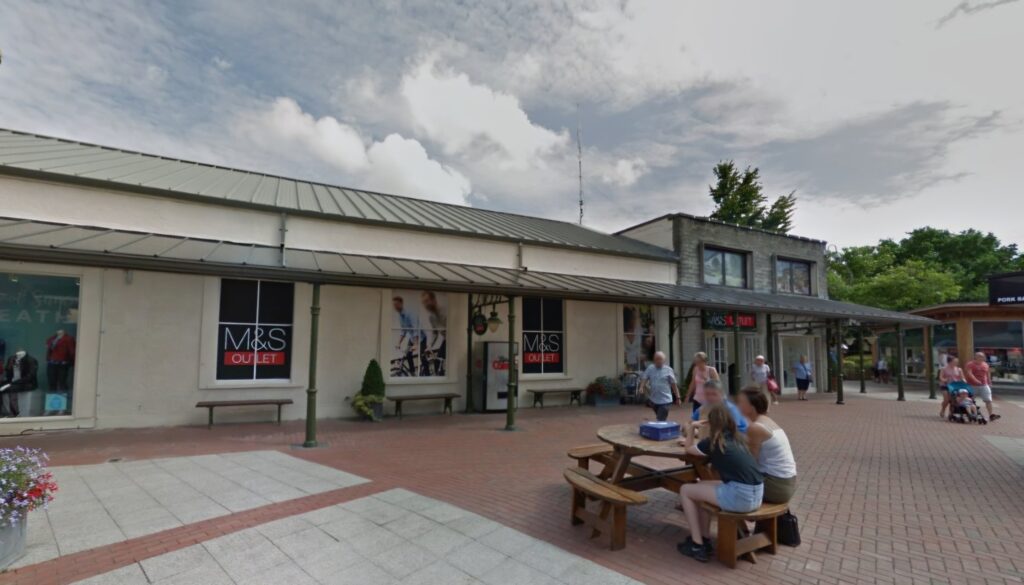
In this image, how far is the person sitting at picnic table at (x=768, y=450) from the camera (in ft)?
13.2

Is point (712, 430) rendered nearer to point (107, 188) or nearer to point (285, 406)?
point (285, 406)

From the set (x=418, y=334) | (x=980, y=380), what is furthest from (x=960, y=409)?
(x=418, y=334)

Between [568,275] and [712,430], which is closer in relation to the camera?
[712,430]

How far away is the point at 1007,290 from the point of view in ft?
63.3

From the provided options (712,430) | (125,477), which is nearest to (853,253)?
(712,430)

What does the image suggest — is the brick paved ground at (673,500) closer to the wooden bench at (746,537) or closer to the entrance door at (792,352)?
the wooden bench at (746,537)

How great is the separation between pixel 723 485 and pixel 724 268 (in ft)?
52.3

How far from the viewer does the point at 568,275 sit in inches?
558

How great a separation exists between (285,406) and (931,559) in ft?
33.2

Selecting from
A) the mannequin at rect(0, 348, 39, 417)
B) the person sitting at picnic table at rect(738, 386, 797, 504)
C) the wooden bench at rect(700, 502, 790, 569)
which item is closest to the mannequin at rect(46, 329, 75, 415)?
the mannequin at rect(0, 348, 39, 417)

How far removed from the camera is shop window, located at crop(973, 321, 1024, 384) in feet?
64.8

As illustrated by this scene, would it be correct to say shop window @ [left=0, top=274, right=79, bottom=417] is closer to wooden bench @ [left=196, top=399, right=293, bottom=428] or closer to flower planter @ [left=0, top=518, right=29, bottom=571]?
wooden bench @ [left=196, top=399, right=293, bottom=428]

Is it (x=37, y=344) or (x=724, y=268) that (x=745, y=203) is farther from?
(x=37, y=344)

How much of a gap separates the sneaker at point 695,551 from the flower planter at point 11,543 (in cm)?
503
